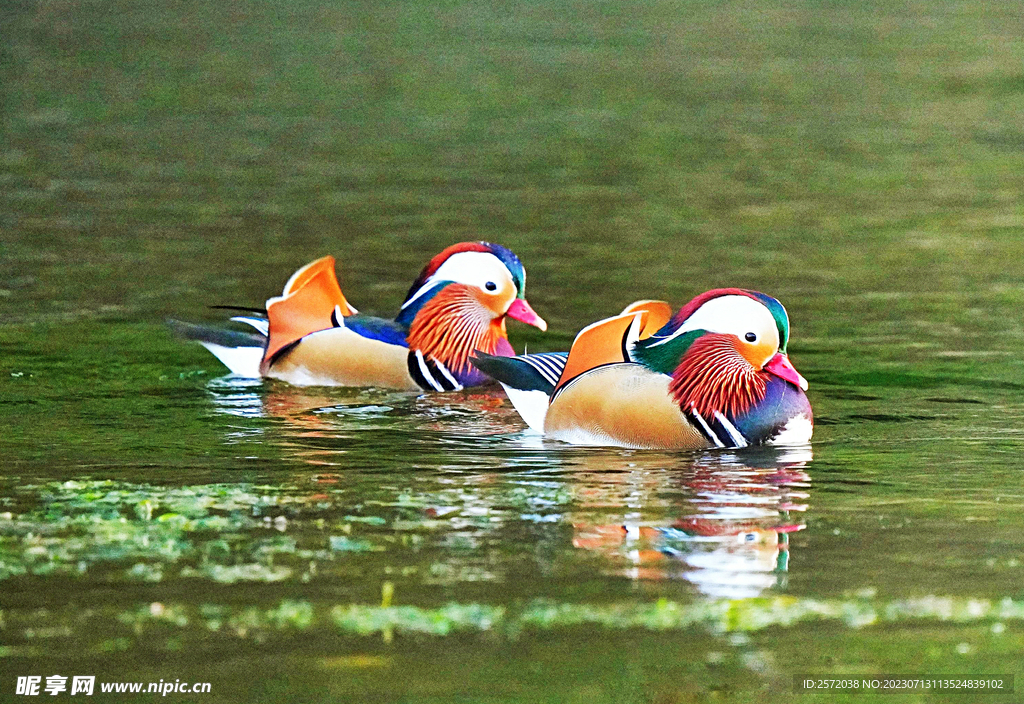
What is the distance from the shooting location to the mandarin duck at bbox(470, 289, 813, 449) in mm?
10484

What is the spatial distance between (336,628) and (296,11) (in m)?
27.3

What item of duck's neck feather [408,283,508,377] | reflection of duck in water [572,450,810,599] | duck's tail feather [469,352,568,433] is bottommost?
reflection of duck in water [572,450,810,599]

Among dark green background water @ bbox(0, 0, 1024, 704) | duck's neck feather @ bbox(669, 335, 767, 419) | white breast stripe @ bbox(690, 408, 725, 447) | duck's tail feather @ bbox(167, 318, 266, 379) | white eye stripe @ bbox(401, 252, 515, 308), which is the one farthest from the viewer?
duck's tail feather @ bbox(167, 318, 266, 379)

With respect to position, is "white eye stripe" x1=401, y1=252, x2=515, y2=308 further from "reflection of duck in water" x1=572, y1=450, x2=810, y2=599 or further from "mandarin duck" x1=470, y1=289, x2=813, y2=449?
"reflection of duck in water" x1=572, y1=450, x2=810, y2=599

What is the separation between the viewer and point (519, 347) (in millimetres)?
14289

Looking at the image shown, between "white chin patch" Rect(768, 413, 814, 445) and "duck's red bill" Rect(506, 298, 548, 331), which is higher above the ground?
"duck's red bill" Rect(506, 298, 548, 331)

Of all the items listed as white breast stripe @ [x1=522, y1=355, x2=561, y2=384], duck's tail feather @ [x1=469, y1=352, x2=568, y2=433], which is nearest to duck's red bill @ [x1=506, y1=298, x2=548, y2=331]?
duck's tail feather @ [x1=469, y1=352, x2=568, y2=433]

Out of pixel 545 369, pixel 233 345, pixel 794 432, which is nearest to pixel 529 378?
pixel 545 369

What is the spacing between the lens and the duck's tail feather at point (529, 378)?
441 inches

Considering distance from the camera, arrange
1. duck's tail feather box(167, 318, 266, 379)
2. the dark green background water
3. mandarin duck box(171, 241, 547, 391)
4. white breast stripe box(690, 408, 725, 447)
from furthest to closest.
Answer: duck's tail feather box(167, 318, 266, 379) < mandarin duck box(171, 241, 547, 391) < white breast stripe box(690, 408, 725, 447) < the dark green background water

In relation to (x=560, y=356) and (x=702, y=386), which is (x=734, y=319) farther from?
(x=560, y=356)

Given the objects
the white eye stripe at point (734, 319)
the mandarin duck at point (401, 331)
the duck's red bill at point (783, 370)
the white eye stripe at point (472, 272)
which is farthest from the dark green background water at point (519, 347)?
the white eye stripe at point (472, 272)

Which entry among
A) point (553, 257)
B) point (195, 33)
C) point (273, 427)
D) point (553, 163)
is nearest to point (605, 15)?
point (195, 33)

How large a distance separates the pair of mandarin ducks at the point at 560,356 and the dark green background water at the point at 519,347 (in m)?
0.22
